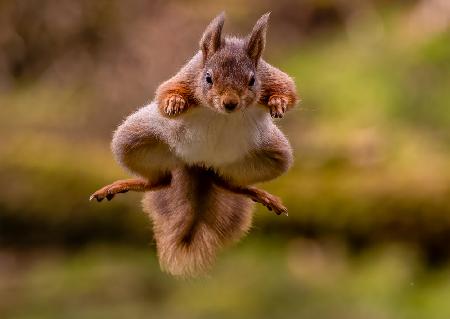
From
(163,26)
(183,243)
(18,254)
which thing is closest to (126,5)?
(163,26)

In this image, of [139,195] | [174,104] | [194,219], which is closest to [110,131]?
[139,195]

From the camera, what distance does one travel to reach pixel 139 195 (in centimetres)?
468

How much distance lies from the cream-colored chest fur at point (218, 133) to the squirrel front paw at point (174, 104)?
0.28 feet

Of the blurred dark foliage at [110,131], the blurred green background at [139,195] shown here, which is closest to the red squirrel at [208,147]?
the blurred green background at [139,195]

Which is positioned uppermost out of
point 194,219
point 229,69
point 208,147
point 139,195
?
point 229,69

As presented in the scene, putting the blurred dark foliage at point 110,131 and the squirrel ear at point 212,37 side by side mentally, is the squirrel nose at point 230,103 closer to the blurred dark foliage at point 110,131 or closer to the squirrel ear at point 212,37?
the squirrel ear at point 212,37

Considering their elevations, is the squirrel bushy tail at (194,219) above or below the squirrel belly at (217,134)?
below

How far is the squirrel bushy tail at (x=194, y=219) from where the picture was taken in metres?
1.72

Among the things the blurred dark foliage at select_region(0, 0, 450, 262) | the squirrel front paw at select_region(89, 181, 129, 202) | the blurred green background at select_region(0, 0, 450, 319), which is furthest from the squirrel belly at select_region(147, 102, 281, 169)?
the blurred dark foliage at select_region(0, 0, 450, 262)

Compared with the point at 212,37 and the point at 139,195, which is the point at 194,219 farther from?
the point at 139,195

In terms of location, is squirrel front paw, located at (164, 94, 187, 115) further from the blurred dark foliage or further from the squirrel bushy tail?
the blurred dark foliage

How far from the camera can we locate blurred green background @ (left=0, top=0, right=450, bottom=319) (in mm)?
4492

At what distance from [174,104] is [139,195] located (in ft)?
10.5

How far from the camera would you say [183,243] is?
1.75m
